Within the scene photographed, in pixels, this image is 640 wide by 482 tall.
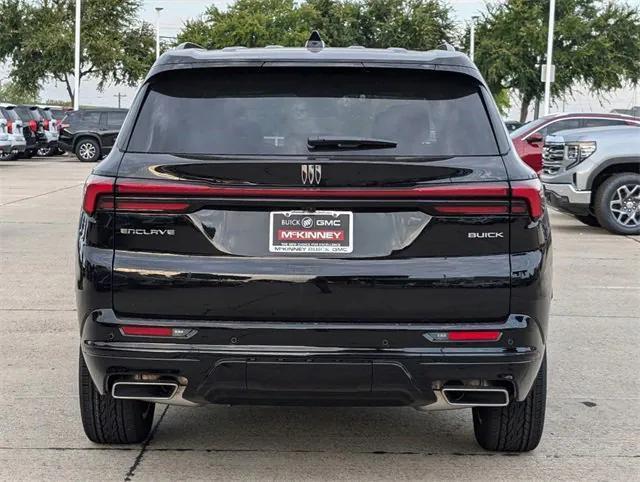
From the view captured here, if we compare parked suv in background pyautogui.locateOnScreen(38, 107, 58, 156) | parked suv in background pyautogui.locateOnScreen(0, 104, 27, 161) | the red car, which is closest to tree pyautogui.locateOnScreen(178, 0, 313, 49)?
parked suv in background pyautogui.locateOnScreen(38, 107, 58, 156)

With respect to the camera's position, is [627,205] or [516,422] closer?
[516,422]

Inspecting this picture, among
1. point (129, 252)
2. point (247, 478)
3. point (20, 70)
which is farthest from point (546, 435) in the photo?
point (20, 70)

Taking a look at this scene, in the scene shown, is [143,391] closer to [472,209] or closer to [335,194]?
[335,194]

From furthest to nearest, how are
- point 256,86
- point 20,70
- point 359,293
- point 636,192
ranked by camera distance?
point 20,70, point 636,192, point 256,86, point 359,293

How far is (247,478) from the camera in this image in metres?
4.59

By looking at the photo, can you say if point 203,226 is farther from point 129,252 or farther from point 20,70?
point 20,70

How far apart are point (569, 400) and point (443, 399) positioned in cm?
195

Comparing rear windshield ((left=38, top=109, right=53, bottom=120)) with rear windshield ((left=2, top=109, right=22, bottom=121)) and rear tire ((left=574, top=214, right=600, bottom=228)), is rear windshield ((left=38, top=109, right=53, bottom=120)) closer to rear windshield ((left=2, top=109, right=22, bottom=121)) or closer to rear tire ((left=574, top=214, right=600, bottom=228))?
rear windshield ((left=2, top=109, right=22, bottom=121))

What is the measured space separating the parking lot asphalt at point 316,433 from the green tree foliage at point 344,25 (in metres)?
66.5

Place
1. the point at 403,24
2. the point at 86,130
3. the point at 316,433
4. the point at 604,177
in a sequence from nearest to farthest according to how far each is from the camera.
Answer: the point at 316,433 → the point at 604,177 → the point at 86,130 → the point at 403,24

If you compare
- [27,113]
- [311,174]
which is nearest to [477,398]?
[311,174]

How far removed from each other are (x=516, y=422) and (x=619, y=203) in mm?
10252

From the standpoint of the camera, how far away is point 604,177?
1464 centimetres

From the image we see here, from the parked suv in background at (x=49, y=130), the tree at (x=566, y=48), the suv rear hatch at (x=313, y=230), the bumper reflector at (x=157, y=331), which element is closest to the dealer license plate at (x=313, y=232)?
the suv rear hatch at (x=313, y=230)
